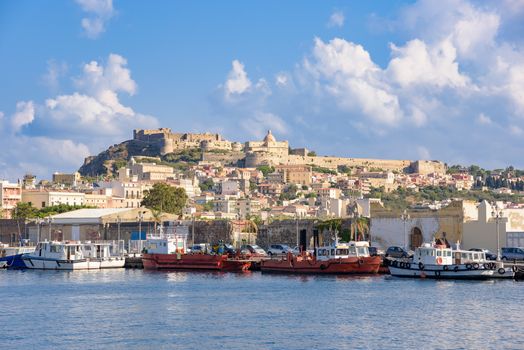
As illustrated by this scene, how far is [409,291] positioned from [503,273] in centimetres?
717

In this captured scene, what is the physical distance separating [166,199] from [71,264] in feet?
148

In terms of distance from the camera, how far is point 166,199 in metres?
114

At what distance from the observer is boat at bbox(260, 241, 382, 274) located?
5966 cm

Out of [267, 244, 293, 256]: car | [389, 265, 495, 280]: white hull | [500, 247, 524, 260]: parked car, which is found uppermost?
[267, 244, 293, 256]: car

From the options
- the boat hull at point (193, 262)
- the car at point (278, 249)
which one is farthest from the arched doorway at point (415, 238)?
the boat hull at point (193, 262)

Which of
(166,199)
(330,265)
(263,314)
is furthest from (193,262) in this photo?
(166,199)

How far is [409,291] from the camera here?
49.1m

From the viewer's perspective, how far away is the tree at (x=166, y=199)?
11319 cm

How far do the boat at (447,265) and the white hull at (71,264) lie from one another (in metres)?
21.9

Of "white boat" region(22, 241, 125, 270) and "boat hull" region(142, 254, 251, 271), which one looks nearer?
"boat hull" region(142, 254, 251, 271)

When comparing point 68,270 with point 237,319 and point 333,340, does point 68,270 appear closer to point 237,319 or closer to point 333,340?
point 237,319

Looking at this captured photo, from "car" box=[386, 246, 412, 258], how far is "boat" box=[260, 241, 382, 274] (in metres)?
2.58

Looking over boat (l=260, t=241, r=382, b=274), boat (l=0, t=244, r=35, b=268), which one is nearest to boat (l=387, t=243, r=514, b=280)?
boat (l=260, t=241, r=382, b=274)

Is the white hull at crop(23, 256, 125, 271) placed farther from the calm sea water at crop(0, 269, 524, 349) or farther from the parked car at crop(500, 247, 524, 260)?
the parked car at crop(500, 247, 524, 260)
